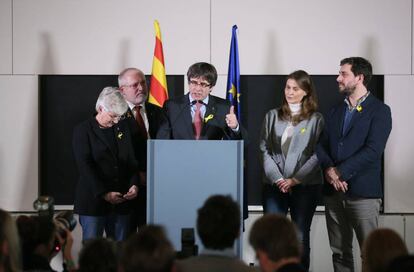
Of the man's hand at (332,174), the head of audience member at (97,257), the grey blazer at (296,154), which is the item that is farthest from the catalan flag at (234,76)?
the head of audience member at (97,257)

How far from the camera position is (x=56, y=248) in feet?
10.8

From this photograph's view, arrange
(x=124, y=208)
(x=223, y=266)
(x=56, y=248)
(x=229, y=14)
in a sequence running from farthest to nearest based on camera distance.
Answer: (x=229, y=14) < (x=124, y=208) < (x=56, y=248) < (x=223, y=266)

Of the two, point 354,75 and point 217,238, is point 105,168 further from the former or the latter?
point 217,238

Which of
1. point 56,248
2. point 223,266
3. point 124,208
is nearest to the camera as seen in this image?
point 223,266

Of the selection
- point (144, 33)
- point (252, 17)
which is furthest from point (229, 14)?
point (144, 33)

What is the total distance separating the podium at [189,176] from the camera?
4.20 m

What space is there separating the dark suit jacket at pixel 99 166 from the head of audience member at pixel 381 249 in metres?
2.44

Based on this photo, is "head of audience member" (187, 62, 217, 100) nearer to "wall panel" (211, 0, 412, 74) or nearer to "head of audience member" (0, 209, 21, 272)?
"wall panel" (211, 0, 412, 74)

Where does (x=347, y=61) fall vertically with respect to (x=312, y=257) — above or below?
above

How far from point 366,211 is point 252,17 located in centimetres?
217

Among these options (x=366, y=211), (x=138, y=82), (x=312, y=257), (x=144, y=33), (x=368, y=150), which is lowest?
(x=312, y=257)

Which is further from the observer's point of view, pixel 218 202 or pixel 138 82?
pixel 138 82

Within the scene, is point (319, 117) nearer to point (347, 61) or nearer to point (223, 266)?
point (347, 61)

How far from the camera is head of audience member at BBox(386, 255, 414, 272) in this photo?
238 cm
